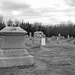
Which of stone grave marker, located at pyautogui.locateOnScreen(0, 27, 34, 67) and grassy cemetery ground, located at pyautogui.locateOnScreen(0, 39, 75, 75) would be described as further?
stone grave marker, located at pyautogui.locateOnScreen(0, 27, 34, 67)

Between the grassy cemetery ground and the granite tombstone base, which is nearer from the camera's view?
the grassy cemetery ground

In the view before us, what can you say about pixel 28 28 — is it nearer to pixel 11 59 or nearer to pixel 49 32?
pixel 49 32

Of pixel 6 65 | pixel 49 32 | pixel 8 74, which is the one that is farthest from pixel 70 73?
pixel 49 32

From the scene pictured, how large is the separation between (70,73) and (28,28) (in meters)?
48.0

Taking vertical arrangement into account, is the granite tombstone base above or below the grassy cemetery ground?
above

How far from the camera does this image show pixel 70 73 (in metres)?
4.16

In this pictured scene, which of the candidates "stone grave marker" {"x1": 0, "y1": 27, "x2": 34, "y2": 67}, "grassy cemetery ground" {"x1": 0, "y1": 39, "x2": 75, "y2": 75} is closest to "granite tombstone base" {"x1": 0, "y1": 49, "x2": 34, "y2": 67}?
"stone grave marker" {"x1": 0, "y1": 27, "x2": 34, "y2": 67}

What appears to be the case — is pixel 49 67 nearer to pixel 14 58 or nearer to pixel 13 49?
pixel 14 58

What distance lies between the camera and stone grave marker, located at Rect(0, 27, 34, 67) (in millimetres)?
4730

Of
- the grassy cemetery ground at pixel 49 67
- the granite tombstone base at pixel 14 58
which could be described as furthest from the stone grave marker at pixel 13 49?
the grassy cemetery ground at pixel 49 67

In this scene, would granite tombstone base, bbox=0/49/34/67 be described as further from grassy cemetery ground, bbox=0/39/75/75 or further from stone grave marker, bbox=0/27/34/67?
grassy cemetery ground, bbox=0/39/75/75

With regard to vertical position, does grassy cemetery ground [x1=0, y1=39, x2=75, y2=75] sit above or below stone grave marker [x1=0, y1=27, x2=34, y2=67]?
below

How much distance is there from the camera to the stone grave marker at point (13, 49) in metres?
4.73

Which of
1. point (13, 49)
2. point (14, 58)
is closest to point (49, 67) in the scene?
point (14, 58)
